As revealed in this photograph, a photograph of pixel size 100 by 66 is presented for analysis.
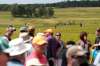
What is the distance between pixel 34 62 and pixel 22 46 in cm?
90

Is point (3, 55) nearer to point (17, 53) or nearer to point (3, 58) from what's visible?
point (3, 58)

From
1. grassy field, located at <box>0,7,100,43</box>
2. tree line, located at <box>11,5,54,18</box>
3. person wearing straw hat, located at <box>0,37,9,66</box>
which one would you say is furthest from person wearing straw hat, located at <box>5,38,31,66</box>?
tree line, located at <box>11,5,54,18</box>

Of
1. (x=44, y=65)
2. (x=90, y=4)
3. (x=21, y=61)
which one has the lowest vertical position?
(x=90, y=4)

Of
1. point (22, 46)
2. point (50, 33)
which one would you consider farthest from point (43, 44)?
point (50, 33)

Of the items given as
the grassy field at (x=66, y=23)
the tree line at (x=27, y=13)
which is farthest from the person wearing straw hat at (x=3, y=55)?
the tree line at (x=27, y=13)

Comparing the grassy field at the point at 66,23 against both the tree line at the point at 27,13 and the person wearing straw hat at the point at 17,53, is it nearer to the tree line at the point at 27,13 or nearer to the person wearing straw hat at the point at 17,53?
the tree line at the point at 27,13

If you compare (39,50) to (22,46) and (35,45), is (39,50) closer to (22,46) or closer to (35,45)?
(35,45)

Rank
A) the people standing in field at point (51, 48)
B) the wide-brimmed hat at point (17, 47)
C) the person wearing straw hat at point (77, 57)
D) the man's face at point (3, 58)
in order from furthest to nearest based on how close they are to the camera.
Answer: the people standing in field at point (51, 48), the wide-brimmed hat at point (17, 47), the person wearing straw hat at point (77, 57), the man's face at point (3, 58)

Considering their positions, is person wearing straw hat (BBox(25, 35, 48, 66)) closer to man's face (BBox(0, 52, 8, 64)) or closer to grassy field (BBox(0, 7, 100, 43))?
man's face (BBox(0, 52, 8, 64))

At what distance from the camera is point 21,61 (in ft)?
17.5

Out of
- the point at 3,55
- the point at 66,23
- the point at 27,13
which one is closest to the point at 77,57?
the point at 3,55

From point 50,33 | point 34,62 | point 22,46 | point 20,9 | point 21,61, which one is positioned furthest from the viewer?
point 20,9

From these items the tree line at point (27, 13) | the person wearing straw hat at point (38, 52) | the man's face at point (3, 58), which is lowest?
the tree line at point (27, 13)

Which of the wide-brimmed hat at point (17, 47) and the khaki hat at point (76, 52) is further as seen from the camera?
the wide-brimmed hat at point (17, 47)
